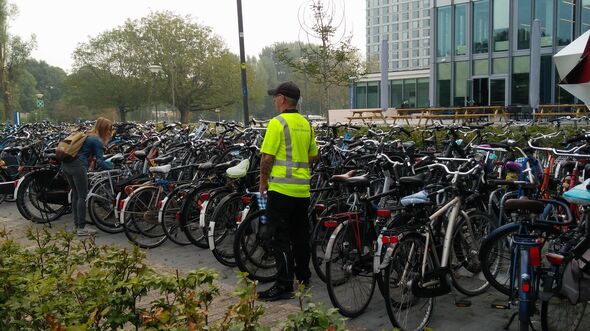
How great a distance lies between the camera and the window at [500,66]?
30250mm

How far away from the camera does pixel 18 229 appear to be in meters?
8.00

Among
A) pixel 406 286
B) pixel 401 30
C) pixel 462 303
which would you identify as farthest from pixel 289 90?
pixel 401 30

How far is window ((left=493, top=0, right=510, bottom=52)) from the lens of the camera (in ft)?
98.2

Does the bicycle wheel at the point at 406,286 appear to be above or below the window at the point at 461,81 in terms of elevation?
below

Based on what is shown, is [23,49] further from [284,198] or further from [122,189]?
[284,198]

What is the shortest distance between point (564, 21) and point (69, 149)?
90.9 feet

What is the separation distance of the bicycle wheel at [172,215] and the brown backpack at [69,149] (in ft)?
4.73

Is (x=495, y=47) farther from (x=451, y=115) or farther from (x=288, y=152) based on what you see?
(x=288, y=152)

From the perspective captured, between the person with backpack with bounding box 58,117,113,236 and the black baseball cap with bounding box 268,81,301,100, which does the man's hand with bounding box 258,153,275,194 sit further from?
the person with backpack with bounding box 58,117,113,236

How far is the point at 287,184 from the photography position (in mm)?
4676

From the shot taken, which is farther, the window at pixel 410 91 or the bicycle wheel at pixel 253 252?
the window at pixel 410 91

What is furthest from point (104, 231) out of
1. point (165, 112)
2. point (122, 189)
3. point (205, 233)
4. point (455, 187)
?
point (165, 112)

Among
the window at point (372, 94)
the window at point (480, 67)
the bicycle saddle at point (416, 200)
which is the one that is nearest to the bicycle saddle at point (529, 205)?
the bicycle saddle at point (416, 200)

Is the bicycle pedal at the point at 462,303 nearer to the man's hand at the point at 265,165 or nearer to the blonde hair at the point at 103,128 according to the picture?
the man's hand at the point at 265,165
